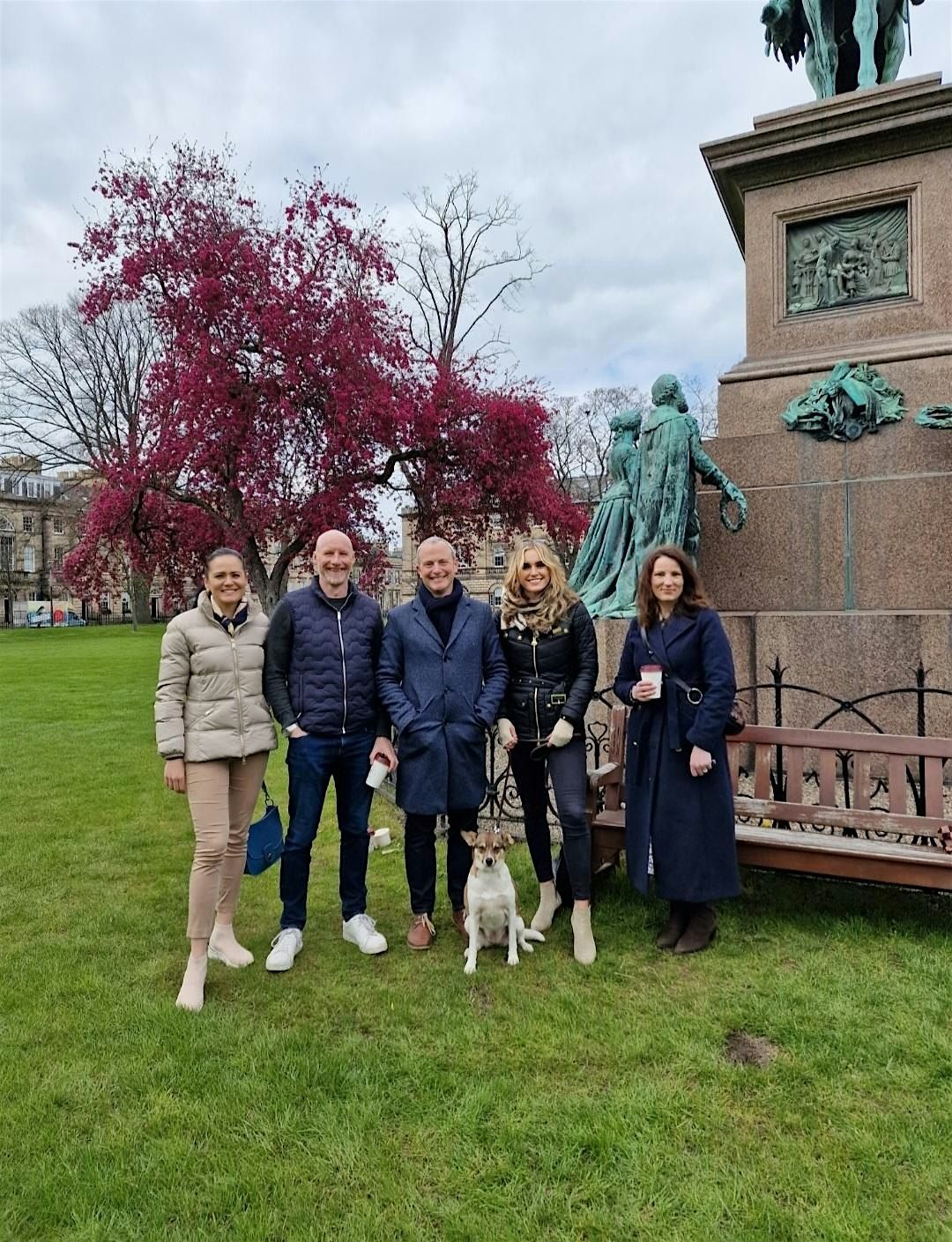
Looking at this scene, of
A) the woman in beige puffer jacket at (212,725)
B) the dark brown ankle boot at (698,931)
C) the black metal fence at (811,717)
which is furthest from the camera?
the black metal fence at (811,717)

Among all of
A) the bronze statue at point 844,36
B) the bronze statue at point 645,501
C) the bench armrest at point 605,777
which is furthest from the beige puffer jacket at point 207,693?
the bronze statue at point 844,36

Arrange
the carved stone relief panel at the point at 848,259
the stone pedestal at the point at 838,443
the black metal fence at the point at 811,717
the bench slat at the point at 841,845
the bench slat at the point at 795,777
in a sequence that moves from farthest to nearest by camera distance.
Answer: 1. the carved stone relief panel at the point at 848,259
2. the stone pedestal at the point at 838,443
3. the black metal fence at the point at 811,717
4. the bench slat at the point at 795,777
5. the bench slat at the point at 841,845

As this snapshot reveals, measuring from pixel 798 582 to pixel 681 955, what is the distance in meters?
3.98

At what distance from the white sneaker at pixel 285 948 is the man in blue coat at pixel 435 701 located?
21.7 inches

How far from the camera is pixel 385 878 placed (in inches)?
198

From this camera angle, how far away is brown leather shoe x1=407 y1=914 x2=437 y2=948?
395 centimetres

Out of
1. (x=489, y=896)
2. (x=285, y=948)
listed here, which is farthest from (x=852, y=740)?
(x=285, y=948)

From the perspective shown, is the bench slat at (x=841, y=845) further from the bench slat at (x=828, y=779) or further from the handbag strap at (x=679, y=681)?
the handbag strap at (x=679, y=681)

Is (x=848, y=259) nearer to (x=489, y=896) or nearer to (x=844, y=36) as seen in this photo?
(x=844, y=36)

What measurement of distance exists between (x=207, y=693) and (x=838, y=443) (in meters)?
5.62

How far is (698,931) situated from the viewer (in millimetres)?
3836

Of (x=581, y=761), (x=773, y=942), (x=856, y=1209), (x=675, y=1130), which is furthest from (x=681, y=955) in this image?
(x=856, y=1209)

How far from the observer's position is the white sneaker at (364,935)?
12.8 ft

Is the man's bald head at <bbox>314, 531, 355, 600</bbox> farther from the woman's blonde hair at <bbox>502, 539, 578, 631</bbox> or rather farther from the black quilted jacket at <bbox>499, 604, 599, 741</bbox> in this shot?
the black quilted jacket at <bbox>499, 604, 599, 741</bbox>
